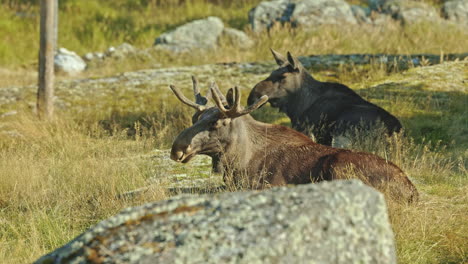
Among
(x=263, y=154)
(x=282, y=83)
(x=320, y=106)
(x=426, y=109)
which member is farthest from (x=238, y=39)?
(x=263, y=154)

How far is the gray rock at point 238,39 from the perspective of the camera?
19.6m

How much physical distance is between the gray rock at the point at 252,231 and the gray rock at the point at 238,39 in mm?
16205

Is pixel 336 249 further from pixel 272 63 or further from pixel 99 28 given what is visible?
pixel 99 28

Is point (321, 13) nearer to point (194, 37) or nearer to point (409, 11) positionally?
point (409, 11)

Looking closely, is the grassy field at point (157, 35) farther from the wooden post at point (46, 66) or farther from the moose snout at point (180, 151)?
the moose snout at point (180, 151)

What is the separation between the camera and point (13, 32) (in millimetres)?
22062

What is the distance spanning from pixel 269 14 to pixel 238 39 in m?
2.03

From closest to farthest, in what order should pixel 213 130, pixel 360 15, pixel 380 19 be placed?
1. pixel 213 130
2. pixel 380 19
3. pixel 360 15

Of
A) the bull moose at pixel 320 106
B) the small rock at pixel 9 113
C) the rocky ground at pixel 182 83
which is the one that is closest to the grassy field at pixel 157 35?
the rocky ground at pixel 182 83

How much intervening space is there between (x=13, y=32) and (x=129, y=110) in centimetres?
1135

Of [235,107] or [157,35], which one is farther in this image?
[157,35]

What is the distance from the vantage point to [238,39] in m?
19.9

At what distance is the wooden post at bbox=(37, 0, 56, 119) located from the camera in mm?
12023

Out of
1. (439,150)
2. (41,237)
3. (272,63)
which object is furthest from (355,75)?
(41,237)
